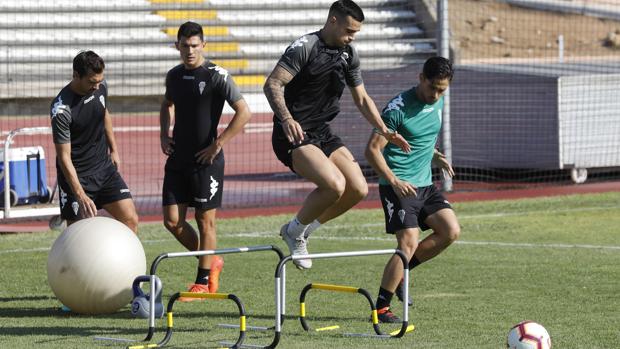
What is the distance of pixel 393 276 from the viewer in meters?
8.84

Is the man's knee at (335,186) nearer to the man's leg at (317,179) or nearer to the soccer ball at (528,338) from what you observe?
the man's leg at (317,179)

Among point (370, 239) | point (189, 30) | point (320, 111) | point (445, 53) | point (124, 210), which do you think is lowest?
point (370, 239)

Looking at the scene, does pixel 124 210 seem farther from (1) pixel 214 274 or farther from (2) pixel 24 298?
(2) pixel 24 298

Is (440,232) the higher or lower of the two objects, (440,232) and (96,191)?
the lower

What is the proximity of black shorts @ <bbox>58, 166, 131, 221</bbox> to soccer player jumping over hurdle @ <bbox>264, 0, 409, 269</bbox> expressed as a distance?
4.84 feet

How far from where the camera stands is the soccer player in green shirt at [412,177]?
881cm

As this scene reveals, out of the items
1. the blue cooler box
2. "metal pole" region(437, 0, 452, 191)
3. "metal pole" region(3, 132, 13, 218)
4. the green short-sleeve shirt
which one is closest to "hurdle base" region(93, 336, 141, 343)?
the green short-sleeve shirt

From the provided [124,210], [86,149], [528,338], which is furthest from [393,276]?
[86,149]

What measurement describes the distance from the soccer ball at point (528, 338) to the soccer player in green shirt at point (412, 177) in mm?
1500

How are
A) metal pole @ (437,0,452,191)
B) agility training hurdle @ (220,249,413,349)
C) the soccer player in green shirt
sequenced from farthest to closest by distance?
metal pole @ (437,0,452,191) < the soccer player in green shirt < agility training hurdle @ (220,249,413,349)

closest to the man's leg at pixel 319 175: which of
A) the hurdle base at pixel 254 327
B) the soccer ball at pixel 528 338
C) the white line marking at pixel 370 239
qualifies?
the hurdle base at pixel 254 327

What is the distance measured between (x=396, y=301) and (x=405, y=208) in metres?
1.25

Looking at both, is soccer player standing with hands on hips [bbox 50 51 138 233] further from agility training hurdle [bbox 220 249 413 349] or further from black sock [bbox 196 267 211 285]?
agility training hurdle [bbox 220 249 413 349]

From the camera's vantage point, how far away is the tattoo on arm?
877 cm
